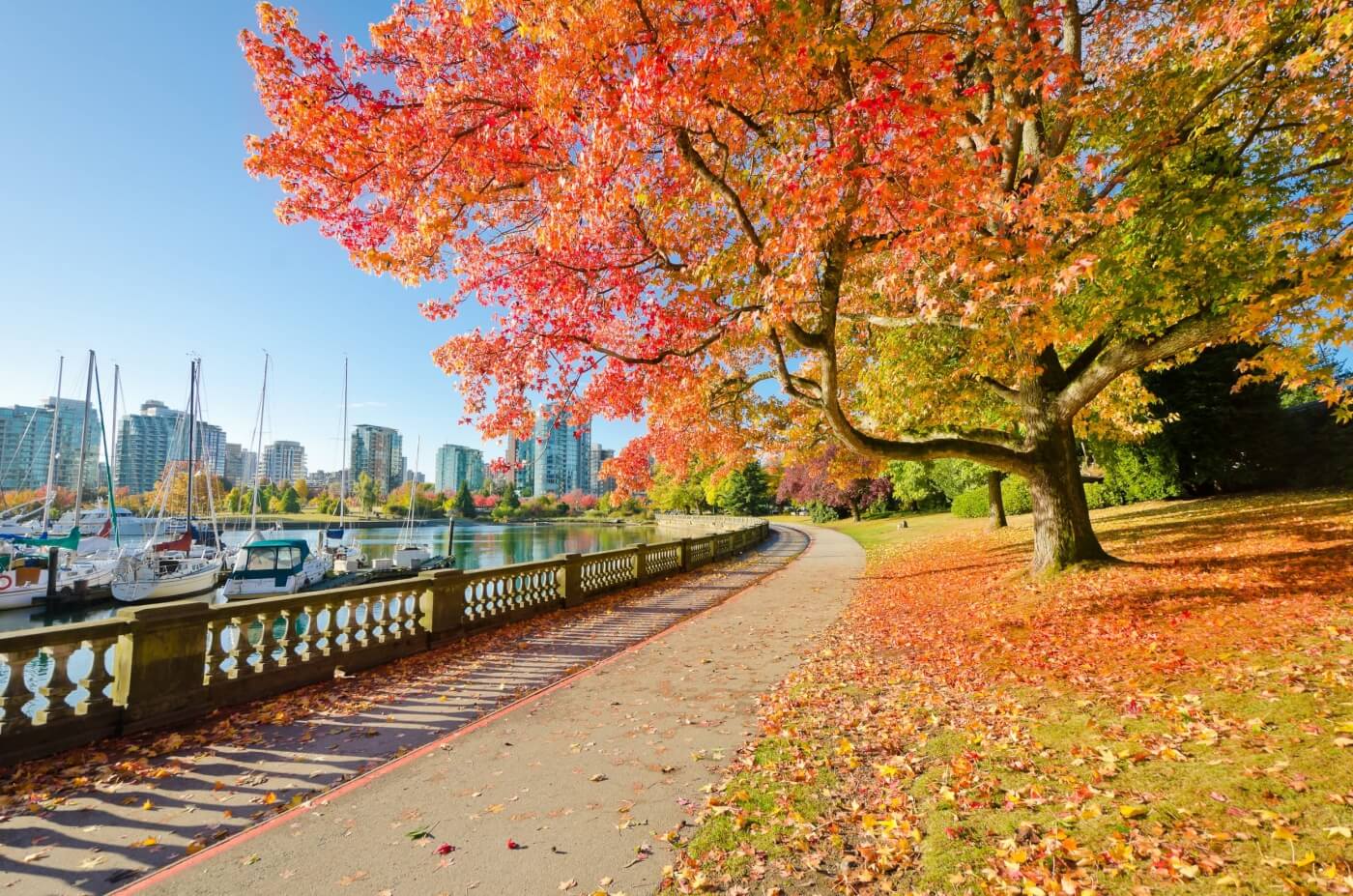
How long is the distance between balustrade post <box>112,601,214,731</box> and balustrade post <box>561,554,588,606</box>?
7.42 metres

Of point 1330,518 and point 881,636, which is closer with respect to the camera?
point 881,636

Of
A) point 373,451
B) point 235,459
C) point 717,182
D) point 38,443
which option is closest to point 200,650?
point 717,182

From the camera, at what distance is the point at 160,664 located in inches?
241

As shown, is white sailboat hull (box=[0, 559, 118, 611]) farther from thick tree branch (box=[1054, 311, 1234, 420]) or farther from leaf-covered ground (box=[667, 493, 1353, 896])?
thick tree branch (box=[1054, 311, 1234, 420])

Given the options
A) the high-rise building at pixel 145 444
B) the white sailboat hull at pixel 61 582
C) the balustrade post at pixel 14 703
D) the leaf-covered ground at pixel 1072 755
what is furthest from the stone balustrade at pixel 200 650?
the high-rise building at pixel 145 444

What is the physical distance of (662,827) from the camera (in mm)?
4105

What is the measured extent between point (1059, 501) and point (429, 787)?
11.9 meters

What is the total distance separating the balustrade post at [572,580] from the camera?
1343 cm

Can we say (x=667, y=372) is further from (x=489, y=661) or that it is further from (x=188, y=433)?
(x=188, y=433)

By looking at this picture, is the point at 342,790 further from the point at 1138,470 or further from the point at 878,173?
the point at 1138,470

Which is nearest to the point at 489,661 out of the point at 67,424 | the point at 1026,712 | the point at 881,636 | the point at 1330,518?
the point at 881,636

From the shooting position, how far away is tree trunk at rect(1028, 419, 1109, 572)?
37.6ft

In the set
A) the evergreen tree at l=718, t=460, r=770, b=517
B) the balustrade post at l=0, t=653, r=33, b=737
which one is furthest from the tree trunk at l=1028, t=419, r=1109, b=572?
the evergreen tree at l=718, t=460, r=770, b=517

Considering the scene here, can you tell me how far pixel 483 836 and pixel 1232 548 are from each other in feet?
50.0
